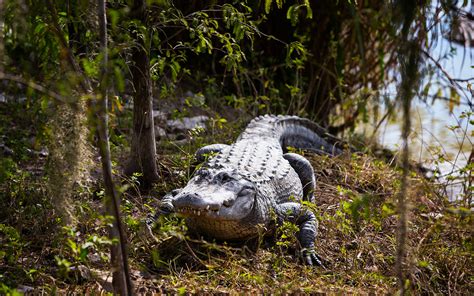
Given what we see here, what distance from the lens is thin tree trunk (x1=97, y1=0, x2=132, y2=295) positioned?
286 cm

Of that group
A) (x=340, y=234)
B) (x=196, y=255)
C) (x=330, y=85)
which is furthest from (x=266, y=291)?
(x=330, y=85)

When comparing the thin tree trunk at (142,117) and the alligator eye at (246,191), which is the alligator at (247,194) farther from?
the thin tree trunk at (142,117)

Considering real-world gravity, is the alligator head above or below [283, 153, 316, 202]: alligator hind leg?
above

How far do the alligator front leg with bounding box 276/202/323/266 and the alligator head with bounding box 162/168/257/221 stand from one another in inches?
14.3

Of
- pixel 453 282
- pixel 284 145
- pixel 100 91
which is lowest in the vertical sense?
pixel 453 282

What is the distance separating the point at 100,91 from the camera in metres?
2.87

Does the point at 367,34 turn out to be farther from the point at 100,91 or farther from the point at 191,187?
the point at 100,91

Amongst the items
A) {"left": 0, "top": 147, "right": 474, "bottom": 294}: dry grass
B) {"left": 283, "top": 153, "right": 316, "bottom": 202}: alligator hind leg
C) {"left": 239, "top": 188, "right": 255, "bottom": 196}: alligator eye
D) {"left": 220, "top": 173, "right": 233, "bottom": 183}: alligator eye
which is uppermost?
{"left": 220, "top": 173, "right": 233, "bottom": 183}: alligator eye

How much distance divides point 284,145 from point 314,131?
65 centimetres

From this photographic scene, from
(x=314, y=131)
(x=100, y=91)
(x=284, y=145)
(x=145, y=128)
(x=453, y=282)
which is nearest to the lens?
(x=100, y=91)

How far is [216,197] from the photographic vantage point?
13.4 ft

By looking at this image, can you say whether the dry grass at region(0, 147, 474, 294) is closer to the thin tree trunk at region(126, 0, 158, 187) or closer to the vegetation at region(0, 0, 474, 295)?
the vegetation at region(0, 0, 474, 295)

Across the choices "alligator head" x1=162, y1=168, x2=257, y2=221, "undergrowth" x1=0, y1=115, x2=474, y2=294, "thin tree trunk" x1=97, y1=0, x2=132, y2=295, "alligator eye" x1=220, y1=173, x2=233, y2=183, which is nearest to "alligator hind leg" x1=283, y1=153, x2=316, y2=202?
"undergrowth" x1=0, y1=115, x2=474, y2=294

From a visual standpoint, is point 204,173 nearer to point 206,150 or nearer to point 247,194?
point 247,194
